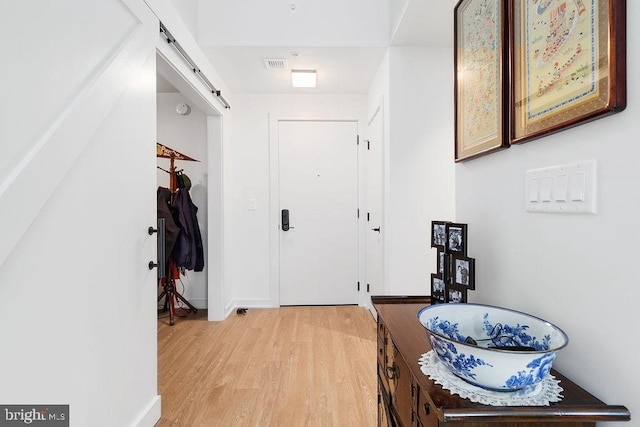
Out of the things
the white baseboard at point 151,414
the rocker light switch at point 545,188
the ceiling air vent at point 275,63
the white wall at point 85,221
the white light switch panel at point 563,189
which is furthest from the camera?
the ceiling air vent at point 275,63

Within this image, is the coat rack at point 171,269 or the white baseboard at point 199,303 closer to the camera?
the coat rack at point 171,269

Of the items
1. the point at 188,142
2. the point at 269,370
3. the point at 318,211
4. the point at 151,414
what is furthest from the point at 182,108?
the point at 151,414

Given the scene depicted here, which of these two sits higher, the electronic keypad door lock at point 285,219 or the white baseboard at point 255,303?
the electronic keypad door lock at point 285,219

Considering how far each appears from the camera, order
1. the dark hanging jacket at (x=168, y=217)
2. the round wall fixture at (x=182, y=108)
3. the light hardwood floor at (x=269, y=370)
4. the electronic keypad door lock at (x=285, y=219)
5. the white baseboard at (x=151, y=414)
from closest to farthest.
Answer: the white baseboard at (x=151, y=414)
the light hardwood floor at (x=269, y=370)
the dark hanging jacket at (x=168, y=217)
the round wall fixture at (x=182, y=108)
the electronic keypad door lock at (x=285, y=219)

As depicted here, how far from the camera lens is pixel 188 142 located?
3748 mm

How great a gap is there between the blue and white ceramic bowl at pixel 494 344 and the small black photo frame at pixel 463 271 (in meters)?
0.20

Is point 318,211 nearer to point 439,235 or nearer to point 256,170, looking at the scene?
point 256,170

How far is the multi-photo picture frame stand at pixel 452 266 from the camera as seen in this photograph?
1.17 m

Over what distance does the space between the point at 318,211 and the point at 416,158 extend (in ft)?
4.71

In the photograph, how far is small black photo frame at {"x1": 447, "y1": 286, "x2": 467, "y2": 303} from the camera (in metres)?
1.18

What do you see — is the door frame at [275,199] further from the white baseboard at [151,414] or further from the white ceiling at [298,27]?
the white baseboard at [151,414]

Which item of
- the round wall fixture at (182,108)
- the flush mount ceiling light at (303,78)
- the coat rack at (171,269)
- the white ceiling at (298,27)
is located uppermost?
the white ceiling at (298,27)

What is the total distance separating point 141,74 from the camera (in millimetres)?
1659

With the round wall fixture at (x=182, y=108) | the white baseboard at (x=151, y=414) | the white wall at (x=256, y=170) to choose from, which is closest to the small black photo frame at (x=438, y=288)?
the white baseboard at (x=151, y=414)
